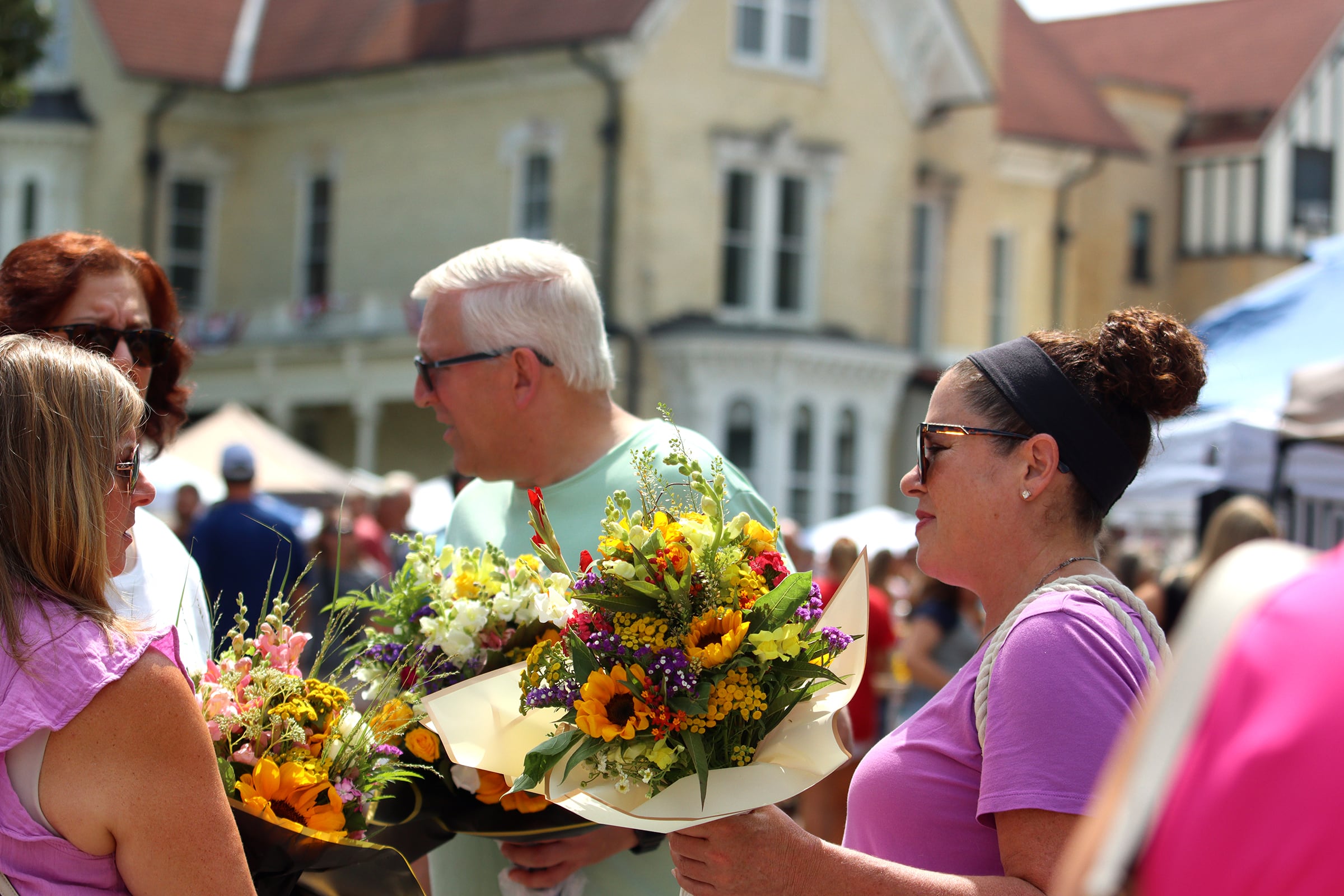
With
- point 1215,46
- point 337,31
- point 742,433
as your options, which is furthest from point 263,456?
point 1215,46

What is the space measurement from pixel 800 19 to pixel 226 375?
33.8 feet

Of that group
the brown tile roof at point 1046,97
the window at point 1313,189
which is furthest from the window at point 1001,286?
the window at point 1313,189

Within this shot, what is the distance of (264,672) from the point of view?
8.41 feet

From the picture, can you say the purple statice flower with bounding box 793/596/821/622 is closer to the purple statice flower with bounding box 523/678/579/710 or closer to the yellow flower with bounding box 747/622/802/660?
the yellow flower with bounding box 747/622/802/660

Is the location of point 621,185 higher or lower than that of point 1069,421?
higher

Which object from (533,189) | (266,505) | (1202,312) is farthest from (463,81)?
(1202,312)

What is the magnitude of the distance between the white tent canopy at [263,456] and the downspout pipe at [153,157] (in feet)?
28.2

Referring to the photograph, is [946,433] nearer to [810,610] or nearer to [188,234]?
[810,610]

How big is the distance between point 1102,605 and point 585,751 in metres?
0.83

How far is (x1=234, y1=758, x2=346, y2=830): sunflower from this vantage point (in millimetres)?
2410

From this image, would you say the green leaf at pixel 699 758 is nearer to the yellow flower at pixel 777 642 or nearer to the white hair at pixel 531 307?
the yellow flower at pixel 777 642

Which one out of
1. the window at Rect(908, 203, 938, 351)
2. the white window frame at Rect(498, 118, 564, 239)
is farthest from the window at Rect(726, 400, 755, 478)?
the window at Rect(908, 203, 938, 351)

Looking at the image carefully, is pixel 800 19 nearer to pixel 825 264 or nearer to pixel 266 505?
pixel 825 264

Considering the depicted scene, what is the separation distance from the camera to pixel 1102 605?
2.21m
